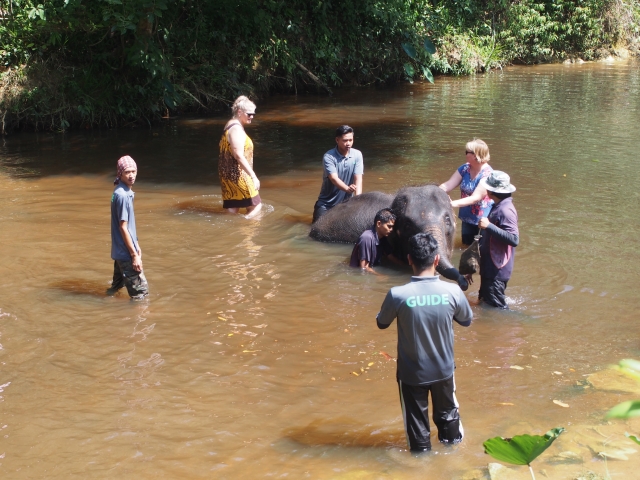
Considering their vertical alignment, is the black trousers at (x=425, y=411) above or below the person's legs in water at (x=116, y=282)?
below

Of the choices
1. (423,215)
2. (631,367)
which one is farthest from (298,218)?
(631,367)

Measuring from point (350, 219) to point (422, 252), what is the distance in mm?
4486

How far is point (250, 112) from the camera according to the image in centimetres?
904

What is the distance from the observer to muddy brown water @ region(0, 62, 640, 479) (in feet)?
14.8

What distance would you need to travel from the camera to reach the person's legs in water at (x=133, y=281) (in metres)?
6.75

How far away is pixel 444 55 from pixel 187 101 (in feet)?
35.1

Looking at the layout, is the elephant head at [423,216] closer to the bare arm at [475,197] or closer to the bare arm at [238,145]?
the bare arm at [475,197]

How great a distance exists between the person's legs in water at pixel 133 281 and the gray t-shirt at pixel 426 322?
324 cm

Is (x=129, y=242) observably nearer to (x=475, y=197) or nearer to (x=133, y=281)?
(x=133, y=281)

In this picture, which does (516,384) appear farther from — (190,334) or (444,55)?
(444,55)

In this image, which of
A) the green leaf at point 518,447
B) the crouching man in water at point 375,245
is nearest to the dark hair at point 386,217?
the crouching man in water at point 375,245

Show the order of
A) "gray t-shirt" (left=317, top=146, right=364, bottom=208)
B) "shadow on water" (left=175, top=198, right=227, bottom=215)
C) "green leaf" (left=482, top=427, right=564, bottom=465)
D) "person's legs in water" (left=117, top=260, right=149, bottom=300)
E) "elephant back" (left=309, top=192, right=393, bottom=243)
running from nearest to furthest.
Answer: "green leaf" (left=482, top=427, right=564, bottom=465)
"person's legs in water" (left=117, top=260, right=149, bottom=300)
"gray t-shirt" (left=317, top=146, right=364, bottom=208)
"elephant back" (left=309, top=192, right=393, bottom=243)
"shadow on water" (left=175, top=198, right=227, bottom=215)

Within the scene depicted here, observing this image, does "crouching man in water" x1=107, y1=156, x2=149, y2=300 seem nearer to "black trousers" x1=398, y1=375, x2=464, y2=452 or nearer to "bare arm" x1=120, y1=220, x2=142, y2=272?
"bare arm" x1=120, y1=220, x2=142, y2=272

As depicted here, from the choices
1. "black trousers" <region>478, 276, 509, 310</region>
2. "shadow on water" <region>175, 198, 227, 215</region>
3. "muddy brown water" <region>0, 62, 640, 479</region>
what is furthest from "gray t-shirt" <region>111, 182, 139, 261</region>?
"shadow on water" <region>175, 198, 227, 215</region>
